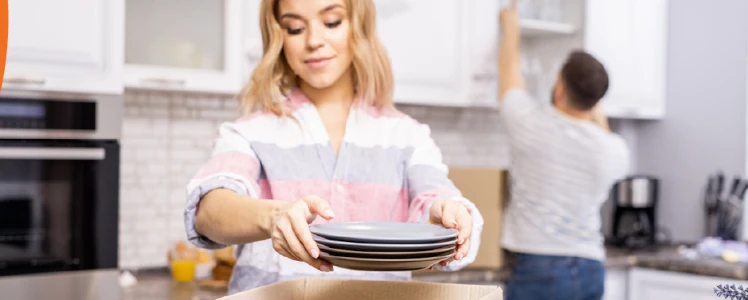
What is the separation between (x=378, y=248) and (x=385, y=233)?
5cm

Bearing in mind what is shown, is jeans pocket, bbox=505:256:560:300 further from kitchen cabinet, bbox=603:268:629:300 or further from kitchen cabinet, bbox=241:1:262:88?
kitchen cabinet, bbox=241:1:262:88

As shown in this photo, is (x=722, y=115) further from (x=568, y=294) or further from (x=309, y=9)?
(x=309, y=9)

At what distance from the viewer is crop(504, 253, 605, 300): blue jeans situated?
10.2 feet

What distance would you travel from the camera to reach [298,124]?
157cm

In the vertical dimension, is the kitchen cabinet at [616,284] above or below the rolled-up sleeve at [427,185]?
below

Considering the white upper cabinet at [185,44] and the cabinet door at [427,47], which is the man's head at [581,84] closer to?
the cabinet door at [427,47]

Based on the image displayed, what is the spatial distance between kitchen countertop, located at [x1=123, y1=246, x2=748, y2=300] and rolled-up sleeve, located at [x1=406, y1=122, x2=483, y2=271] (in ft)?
4.08

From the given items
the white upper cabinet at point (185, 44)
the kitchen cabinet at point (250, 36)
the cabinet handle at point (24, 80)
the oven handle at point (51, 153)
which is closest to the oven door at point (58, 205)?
the oven handle at point (51, 153)

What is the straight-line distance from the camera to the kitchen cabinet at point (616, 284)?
3.57 m

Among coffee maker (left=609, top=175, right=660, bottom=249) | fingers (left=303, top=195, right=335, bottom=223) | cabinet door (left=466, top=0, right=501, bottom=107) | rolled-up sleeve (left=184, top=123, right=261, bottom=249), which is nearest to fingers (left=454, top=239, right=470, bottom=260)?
fingers (left=303, top=195, right=335, bottom=223)

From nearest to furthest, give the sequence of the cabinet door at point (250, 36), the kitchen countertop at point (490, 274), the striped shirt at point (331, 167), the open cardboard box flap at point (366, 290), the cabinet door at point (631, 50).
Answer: the open cardboard box flap at point (366, 290), the striped shirt at point (331, 167), the kitchen countertop at point (490, 274), the cabinet door at point (250, 36), the cabinet door at point (631, 50)

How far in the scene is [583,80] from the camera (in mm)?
3074

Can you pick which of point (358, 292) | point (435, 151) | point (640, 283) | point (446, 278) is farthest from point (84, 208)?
point (640, 283)

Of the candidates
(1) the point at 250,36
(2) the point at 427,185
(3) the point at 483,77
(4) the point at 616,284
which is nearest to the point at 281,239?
(2) the point at 427,185
